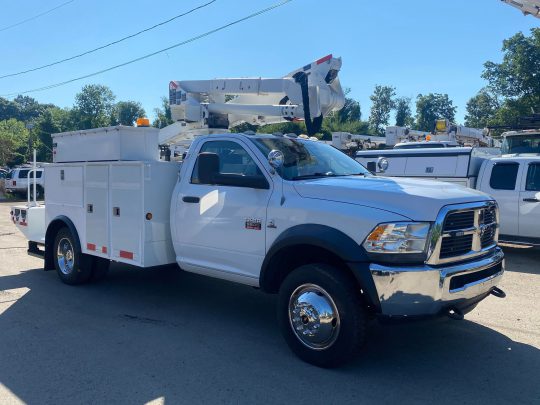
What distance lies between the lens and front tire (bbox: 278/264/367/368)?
4.12 metres

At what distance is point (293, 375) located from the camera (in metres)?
4.18

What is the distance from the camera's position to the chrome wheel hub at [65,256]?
24.0 ft

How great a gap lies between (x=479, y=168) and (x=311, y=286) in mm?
7045

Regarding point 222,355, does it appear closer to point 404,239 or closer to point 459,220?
point 404,239

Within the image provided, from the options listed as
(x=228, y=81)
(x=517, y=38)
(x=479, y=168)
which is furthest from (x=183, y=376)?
(x=517, y=38)

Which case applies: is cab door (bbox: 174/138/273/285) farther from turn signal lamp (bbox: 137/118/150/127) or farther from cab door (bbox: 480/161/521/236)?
cab door (bbox: 480/161/521/236)

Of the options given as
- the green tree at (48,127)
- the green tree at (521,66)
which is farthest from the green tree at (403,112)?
the green tree at (48,127)

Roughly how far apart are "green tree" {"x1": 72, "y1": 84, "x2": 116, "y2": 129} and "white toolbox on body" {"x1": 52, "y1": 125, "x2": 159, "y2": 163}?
7875 centimetres

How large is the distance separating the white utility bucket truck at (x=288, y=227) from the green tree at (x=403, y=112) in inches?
3165

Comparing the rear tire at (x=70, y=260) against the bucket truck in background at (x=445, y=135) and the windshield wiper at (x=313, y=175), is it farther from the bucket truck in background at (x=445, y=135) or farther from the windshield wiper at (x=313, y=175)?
the bucket truck in background at (x=445, y=135)

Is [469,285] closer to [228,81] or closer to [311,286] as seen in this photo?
[311,286]

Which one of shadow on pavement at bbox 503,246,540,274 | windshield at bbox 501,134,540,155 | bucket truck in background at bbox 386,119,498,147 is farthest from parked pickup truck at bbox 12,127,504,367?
bucket truck in background at bbox 386,119,498,147

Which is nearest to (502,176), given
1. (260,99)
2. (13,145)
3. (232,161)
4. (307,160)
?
(260,99)

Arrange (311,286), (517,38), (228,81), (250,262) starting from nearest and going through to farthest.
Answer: (311,286), (250,262), (228,81), (517,38)
